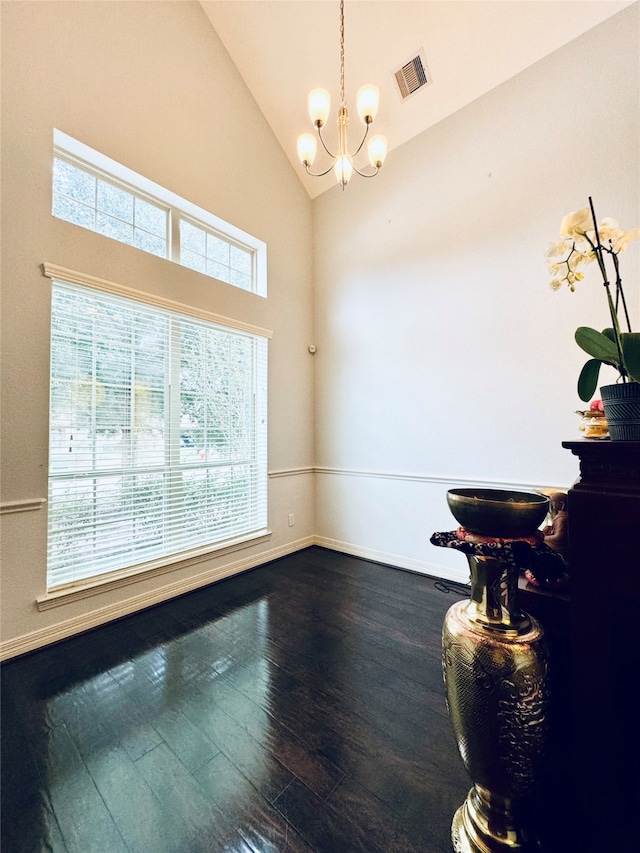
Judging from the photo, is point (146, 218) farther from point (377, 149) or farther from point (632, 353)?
point (632, 353)

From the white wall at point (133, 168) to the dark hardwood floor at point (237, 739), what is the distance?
1.71 feet

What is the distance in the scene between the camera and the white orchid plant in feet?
2.87

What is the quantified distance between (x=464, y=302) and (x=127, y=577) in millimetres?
3197

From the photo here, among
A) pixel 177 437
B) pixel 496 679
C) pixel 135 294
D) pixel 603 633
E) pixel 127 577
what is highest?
pixel 135 294

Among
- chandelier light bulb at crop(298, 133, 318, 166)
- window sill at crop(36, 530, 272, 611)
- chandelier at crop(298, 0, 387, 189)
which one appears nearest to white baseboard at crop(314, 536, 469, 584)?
window sill at crop(36, 530, 272, 611)

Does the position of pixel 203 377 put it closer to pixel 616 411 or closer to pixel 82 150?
pixel 82 150

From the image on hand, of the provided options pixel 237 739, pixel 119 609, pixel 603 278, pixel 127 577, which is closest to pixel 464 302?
pixel 603 278

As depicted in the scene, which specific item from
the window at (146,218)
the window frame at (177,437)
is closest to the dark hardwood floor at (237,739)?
the window frame at (177,437)

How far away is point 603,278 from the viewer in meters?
1.02

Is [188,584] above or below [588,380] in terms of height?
below

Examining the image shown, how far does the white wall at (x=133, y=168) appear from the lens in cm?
182

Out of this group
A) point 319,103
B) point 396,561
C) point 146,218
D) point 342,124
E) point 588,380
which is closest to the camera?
point 588,380

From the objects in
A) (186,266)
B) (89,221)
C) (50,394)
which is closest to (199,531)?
(50,394)

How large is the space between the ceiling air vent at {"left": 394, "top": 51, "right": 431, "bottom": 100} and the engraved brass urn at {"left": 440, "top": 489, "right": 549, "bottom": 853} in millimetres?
3425
